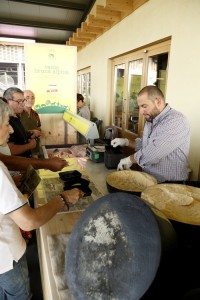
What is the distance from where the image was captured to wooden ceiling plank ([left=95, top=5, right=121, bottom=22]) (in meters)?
4.23

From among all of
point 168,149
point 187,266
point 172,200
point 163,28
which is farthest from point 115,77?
point 187,266

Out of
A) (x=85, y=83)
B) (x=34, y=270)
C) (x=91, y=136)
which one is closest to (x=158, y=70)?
(x=91, y=136)

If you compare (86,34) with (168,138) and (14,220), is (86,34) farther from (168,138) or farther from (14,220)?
(14,220)

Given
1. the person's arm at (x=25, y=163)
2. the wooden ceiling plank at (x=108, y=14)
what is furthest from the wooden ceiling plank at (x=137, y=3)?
the person's arm at (x=25, y=163)

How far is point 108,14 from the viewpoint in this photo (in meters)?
4.38

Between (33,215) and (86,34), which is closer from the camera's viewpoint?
(33,215)

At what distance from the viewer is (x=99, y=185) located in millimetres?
1864

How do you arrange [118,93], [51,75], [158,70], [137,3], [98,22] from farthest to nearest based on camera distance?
[118,93], [98,22], [137,3], [158,70], [51,75]

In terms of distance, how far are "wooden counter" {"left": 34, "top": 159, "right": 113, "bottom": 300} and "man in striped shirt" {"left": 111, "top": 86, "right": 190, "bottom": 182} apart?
1.19ft

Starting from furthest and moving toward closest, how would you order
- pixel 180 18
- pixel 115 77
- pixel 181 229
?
pixel 115 77 < pixel 180 18 < pixel 181 229

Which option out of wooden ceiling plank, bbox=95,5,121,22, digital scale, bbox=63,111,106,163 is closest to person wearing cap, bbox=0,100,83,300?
digital scale, bbox=63,111,106,163

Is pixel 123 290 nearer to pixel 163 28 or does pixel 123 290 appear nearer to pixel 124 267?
pixel 124 267

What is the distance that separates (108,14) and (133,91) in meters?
1.54

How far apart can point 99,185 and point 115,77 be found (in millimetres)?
4108
